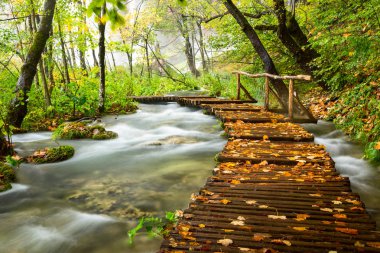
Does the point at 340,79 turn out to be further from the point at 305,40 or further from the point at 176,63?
the point at 176,63

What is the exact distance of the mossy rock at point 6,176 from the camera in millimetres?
5786

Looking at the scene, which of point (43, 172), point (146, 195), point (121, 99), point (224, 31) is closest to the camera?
point (146, 195)

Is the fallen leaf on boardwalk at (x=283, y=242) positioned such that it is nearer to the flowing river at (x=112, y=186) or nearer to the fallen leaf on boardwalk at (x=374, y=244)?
the fallen leaf on boardwalk at (x=374, y=244)

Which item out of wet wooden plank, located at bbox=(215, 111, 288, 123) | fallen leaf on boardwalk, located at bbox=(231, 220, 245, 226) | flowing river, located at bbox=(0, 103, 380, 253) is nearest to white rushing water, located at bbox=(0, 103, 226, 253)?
flowing river, located at bbox=(0, 103, 380, 253)

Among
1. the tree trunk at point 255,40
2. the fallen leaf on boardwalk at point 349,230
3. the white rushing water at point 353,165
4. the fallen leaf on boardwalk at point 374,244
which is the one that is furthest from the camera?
the tree trunk at point 255,40

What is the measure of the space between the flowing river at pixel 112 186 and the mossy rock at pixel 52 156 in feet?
0.61

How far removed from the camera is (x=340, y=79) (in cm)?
973

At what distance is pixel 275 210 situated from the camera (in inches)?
137

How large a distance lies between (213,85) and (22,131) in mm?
10315

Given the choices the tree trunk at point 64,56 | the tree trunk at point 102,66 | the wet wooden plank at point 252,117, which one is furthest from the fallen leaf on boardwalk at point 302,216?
the tree trunk at point 64,56

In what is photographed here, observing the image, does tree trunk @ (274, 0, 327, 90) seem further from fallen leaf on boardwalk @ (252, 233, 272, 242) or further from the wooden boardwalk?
fallen leaf on boardwalk @ (252, 233, 272, 242)

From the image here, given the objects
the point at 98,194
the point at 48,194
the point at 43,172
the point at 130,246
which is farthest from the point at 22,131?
the point at 130,246

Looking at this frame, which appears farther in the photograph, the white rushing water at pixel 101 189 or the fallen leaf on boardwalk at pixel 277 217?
the white rushing water at pixel 101 189

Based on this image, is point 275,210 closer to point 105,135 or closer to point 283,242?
point 283,242
